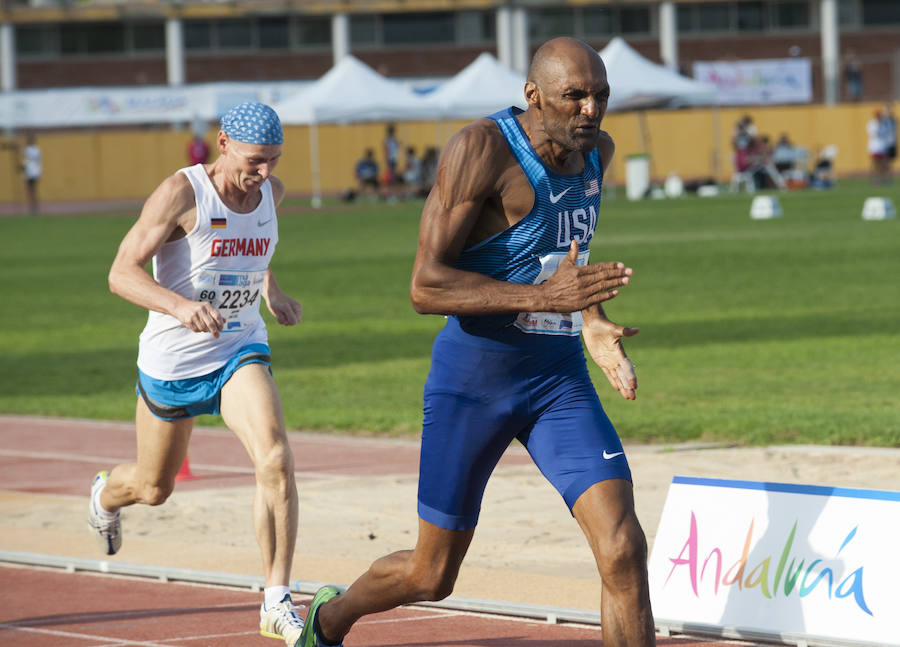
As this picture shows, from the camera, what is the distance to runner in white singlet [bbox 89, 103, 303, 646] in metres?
6.29

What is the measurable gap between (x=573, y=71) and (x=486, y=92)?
3731 cm

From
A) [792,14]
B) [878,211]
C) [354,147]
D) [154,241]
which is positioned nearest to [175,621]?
[154,241]

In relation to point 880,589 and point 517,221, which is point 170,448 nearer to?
point 517,221

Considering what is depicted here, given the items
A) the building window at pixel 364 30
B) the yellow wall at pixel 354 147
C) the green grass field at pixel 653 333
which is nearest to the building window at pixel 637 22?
the building window at pixel 364 30

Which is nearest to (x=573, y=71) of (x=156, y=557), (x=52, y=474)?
(x=156, y=557)

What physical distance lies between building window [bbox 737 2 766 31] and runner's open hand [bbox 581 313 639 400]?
61.5 m

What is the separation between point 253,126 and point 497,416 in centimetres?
203

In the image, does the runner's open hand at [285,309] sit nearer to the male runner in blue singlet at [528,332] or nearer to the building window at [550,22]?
the male runner in blue singlet at [528,332]

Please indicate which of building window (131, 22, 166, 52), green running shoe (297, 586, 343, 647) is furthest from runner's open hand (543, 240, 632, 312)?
building window (131, 22, 166, 52)

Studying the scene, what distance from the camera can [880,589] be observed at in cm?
560

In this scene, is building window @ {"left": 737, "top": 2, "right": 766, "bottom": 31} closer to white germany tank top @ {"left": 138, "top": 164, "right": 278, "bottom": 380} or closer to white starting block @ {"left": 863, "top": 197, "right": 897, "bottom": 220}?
Answer: white starting block @ {"left": 863, "top": 197, "right": 897, "bottom": 220}

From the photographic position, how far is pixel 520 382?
4961mm

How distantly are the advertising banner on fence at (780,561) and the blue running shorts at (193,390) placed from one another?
1.85m

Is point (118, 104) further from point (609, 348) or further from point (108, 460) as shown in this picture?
point (609, 348)
